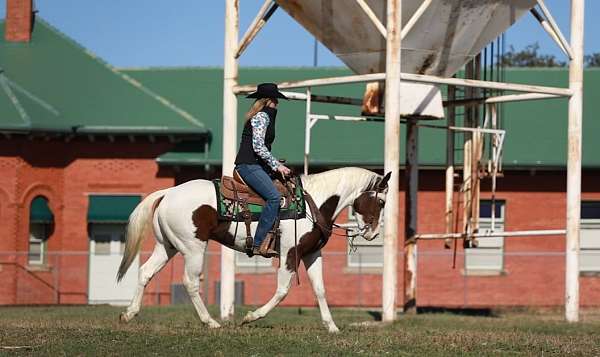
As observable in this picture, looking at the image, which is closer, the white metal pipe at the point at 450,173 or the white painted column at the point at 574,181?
the white painted column at the point at 574,181

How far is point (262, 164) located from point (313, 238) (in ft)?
4.00

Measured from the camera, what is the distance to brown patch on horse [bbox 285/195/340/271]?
16.2 metres

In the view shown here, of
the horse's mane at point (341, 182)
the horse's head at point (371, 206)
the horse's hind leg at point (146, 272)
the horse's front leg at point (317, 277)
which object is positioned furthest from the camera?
the horse's head at point (371, 206)

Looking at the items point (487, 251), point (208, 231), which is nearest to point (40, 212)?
point (487, 251)

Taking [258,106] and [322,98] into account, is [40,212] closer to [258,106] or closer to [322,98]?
[322,98]

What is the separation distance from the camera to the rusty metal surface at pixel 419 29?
22672 mm

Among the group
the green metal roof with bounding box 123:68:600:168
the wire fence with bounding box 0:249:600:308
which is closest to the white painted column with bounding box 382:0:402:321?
the wire fence with bounding box 0:249:600:308

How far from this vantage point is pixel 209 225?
16094mm

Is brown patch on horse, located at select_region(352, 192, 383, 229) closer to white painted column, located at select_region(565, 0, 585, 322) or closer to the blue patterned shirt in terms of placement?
the blue patterned shirt

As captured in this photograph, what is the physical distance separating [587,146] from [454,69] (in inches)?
724

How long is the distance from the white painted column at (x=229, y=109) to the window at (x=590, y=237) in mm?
21967

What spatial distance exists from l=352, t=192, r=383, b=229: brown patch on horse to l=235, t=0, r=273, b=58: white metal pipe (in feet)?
21.7

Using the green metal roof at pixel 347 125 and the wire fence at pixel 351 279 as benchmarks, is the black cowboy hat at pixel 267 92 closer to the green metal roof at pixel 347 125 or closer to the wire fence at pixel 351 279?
the wire fence at pixel 351 279

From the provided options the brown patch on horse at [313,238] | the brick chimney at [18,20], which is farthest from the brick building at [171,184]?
the brown patch on horse at [313,238]
